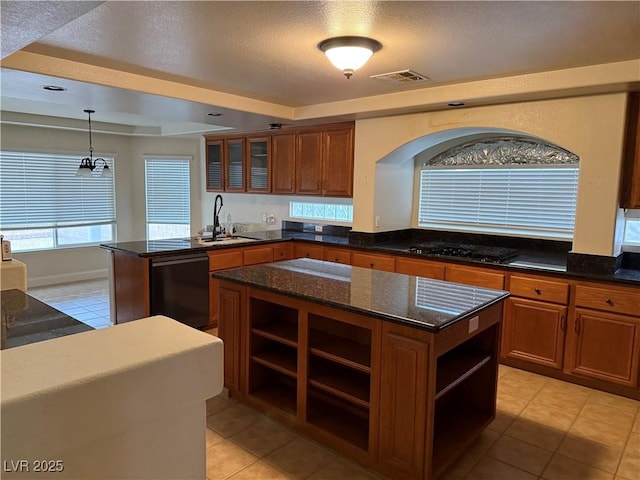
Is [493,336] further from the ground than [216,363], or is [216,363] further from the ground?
[216,363]

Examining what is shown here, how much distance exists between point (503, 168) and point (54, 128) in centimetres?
616

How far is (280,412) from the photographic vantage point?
8.94 ft

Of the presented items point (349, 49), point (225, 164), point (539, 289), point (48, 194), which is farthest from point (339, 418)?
point (48, 194)

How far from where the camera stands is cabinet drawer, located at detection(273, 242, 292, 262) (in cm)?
512

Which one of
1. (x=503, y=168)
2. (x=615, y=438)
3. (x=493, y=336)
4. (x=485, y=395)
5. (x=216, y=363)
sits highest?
(x=503, y=168)

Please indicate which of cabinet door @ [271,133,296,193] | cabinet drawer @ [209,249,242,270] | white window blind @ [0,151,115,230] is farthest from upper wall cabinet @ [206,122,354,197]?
white window blind @ [0,151,115,230]

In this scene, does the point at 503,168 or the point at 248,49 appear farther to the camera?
the point at 503,168

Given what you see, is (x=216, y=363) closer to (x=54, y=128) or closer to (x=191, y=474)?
(x=191, y=474)

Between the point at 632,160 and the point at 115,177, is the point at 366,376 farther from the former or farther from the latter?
the point at 115,177

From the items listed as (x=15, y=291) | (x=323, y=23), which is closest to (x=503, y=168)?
(x=323, y=23)

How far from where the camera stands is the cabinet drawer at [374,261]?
438 centimetres

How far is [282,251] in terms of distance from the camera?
5.19 meters

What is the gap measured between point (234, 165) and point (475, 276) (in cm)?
391

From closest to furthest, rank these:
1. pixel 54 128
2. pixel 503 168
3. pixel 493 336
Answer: pixel 493 336, pixel 503 168, pixel 54 128
